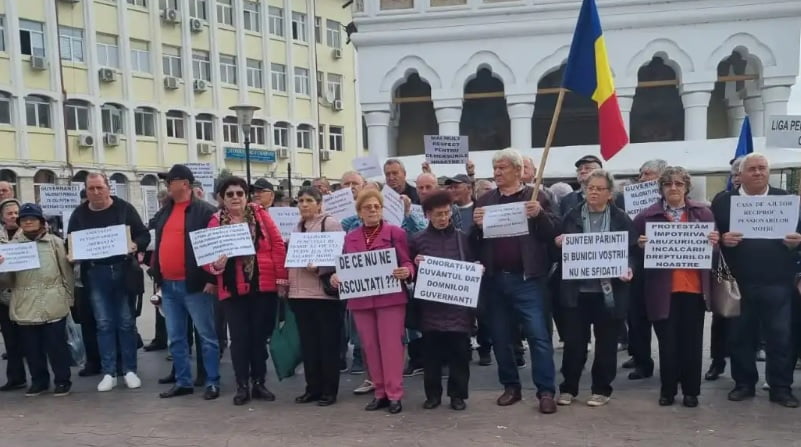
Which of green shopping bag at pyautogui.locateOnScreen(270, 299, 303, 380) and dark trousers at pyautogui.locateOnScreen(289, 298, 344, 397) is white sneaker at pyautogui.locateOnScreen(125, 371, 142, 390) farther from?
dark trousers at pyautogui.locateOnScreen(289, 298, 344, 397)

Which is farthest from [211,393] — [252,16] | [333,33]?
[333,33]

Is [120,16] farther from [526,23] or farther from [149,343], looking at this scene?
[149,343]

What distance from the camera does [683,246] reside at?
5.47 meters

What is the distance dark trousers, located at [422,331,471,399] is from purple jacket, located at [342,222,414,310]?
0.42 metres

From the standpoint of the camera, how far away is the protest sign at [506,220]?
213 inches

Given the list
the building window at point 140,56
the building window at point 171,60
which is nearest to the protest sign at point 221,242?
the building window at point 140,56

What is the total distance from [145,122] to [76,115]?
12.0 feet

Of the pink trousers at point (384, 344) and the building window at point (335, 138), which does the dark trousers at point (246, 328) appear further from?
the building window at point (335, 138)

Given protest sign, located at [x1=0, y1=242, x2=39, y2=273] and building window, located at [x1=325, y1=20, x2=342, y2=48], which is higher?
building window, located at [x1=325, y1=20, x2=342, y2=48]

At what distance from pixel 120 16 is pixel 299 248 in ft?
106

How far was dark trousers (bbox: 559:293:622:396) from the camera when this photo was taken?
221 inches

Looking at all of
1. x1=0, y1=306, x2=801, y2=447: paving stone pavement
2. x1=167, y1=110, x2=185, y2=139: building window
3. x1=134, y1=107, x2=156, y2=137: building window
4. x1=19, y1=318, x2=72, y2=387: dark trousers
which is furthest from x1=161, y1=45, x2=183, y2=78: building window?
x1=0, y1=306, x2=801, y2=447: paving stone pavement

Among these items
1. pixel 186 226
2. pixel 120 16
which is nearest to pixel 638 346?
pixel 186 226

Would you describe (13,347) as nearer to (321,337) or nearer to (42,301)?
(42,301)
